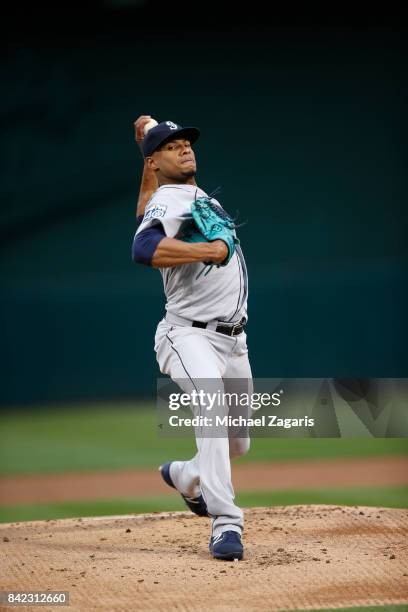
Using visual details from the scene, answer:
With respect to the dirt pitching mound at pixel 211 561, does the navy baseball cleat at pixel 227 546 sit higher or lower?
higher

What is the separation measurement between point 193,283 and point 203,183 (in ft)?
27.4

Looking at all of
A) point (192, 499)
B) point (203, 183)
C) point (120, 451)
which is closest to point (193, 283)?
point (192, 499)

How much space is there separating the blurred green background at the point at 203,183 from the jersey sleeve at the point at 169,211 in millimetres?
6973

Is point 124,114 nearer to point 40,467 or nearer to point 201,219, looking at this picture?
point 40,467

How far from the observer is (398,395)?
1134cm

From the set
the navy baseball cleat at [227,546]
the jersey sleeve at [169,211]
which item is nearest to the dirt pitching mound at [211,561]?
the navy baseball cleat at [227,546]

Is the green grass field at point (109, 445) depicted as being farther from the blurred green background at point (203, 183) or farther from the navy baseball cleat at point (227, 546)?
the navy baseball cleat at point (227, 546)

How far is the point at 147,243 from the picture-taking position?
400 centimetres

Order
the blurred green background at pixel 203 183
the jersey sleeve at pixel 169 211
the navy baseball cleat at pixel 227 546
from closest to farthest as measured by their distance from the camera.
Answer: the navy baseball cleat at pixel 227 546, the jersey sleeve at pixel 169 211, the blurred green background at pixel 203 183

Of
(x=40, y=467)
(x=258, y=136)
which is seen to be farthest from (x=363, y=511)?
(x=258, y=136)

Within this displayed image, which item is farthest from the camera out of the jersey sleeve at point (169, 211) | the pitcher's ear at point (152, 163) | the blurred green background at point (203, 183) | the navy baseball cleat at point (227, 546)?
the blurred green background at point (203, 183)

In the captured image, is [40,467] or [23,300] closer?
[40,467]

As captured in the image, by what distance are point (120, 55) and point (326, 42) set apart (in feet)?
8.52

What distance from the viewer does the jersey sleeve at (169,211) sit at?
13.4 feet
